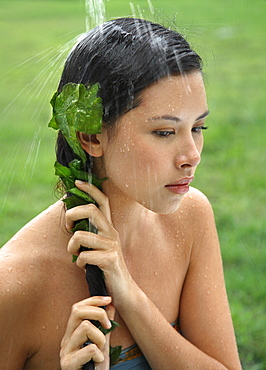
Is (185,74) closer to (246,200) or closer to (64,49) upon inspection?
(64,49)

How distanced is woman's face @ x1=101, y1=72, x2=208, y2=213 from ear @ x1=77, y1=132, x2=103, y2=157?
0.21 feet

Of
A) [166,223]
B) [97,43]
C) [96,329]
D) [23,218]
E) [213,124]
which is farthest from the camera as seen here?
[213,124]

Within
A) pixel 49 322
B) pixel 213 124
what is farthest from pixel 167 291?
pixel 213 124

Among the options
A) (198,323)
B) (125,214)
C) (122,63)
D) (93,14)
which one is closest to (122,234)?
(125,214)

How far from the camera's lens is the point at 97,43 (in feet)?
6.84

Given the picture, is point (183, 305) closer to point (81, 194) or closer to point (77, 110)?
point (81, 194)

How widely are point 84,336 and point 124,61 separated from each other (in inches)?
35.6

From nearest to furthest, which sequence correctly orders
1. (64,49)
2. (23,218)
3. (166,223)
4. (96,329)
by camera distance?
(96,329), (64,49), (166,223), (23,218)

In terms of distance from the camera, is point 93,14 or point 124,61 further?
point 93,14

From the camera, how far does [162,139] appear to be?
204 centimetres

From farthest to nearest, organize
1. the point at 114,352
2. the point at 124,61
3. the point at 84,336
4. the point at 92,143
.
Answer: the point at 114,352 → the point at 92,143 → the point at 124,61 → the point at 84,336

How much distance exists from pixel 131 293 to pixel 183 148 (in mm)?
543

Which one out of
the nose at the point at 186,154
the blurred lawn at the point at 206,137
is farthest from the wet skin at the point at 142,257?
the blurred lawn at the point at 206,137

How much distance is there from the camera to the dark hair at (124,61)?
204cm
